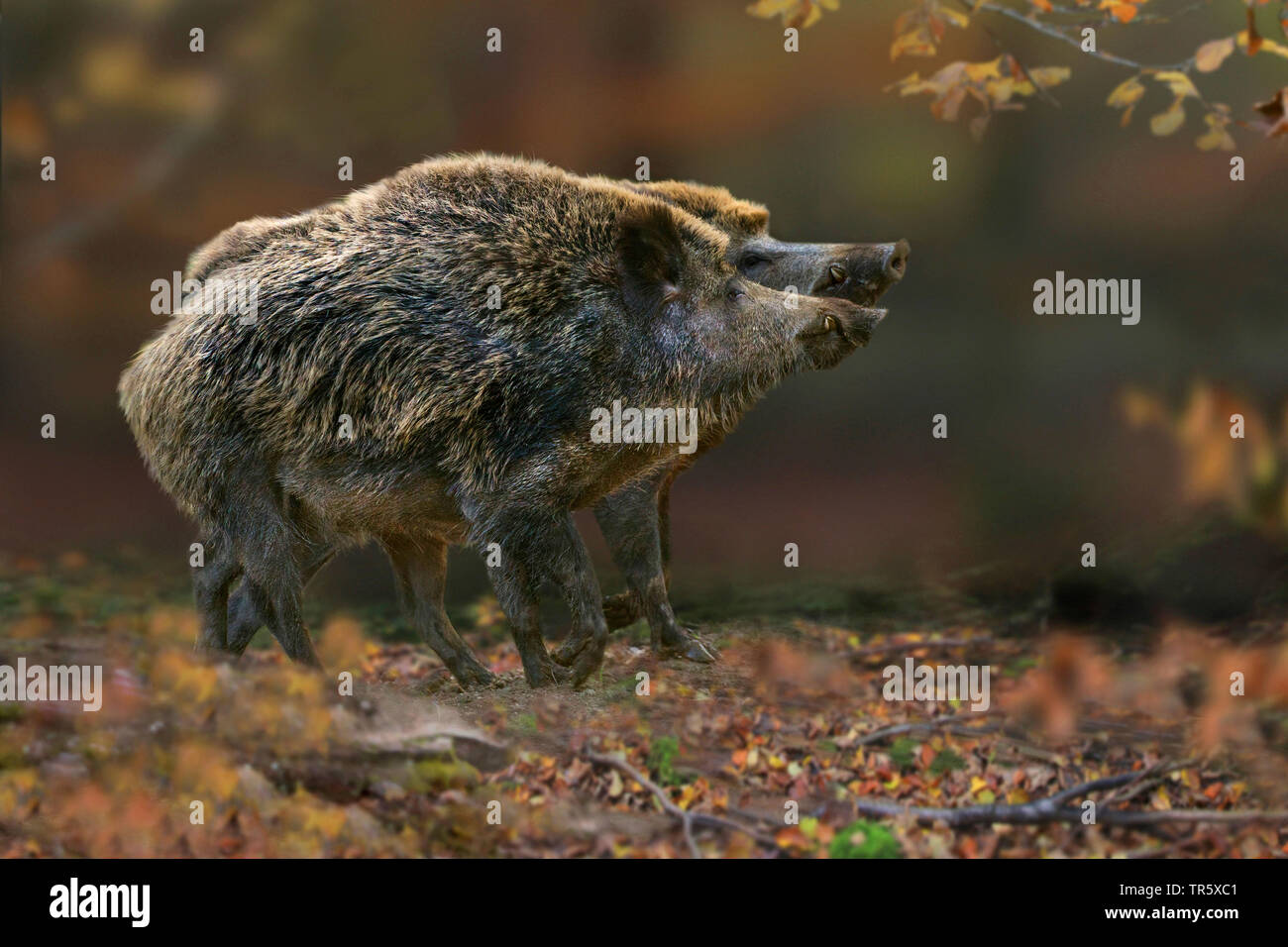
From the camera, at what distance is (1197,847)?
5586 millimetres

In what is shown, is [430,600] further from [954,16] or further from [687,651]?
[954,16]

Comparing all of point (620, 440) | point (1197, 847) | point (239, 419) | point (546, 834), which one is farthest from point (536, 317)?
point (1197, 847)

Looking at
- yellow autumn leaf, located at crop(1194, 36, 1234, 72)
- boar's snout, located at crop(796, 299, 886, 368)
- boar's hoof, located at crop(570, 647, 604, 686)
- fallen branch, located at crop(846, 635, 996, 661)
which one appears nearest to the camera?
yellow autumn leaf, located at crop(1194, 36, 1234, 72)

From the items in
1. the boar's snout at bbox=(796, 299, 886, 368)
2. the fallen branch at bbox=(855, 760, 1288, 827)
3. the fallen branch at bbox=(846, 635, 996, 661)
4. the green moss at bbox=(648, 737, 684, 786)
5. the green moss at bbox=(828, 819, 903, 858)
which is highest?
the boar's snout at bbox=(796, 299, 886, 368)

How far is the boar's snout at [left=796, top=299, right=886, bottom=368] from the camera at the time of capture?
6824 mm

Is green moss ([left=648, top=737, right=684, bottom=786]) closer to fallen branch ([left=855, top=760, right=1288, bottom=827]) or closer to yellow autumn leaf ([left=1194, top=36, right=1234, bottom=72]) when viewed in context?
fallen branch ([left=855, top=760, right=1288, bottom=827])

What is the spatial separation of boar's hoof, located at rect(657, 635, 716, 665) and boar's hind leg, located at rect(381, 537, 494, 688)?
1077mm

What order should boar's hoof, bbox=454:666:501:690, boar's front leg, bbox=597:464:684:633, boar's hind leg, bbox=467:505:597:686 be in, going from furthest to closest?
boar's front leg, bbox=597:464:684:633
boar's hoof, bbox=454:666:501:690
boar's hind leg, bbox=467:505:597:686

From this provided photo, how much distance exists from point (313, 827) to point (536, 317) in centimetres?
264

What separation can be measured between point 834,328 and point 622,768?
98.4 inches

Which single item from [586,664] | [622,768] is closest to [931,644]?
[586,664]

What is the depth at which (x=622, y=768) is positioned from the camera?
591cm

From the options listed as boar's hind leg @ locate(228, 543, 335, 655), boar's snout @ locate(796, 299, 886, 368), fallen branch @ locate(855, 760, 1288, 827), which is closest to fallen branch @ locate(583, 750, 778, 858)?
fallen branch @ locate(855, 760, 1288, 827)

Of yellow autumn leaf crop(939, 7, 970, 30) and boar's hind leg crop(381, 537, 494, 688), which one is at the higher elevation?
yellow autumn leaf crop(939, 7, 970, 30)
